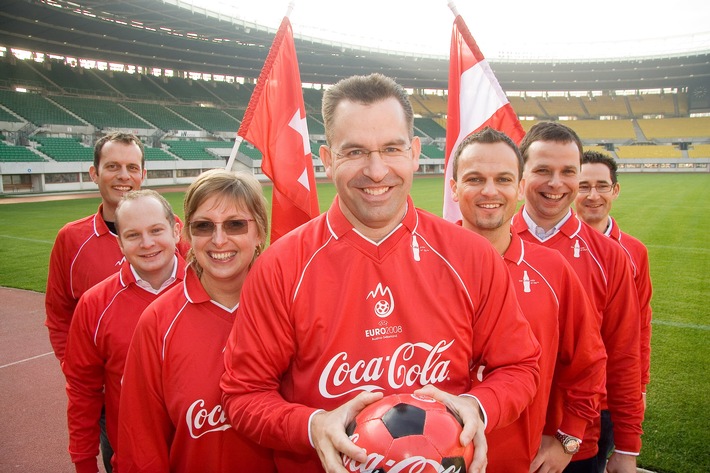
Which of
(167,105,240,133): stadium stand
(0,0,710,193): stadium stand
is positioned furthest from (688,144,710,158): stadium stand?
(167,105,240,133): stadium stand

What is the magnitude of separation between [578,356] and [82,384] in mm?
2500

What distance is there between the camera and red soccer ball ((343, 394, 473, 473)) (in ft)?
4.74

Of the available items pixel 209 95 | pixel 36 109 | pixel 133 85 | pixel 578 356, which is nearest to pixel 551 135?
pixel 578 356

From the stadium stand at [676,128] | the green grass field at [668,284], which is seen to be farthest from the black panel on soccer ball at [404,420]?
the stadium stand at [676,128]

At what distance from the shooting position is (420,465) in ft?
4.77

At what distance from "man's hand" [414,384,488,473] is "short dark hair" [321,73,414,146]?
1.02 metres

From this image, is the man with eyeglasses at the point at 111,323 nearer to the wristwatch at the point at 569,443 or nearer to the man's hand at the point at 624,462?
the wristwatch at the point at 569,443

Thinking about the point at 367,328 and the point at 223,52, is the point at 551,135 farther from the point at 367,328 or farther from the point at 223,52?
the point at 223,52

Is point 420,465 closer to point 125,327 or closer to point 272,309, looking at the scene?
point 272,309

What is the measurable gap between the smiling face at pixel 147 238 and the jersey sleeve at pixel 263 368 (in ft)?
3.59

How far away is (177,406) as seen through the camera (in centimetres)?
212

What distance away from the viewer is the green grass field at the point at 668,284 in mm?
4352

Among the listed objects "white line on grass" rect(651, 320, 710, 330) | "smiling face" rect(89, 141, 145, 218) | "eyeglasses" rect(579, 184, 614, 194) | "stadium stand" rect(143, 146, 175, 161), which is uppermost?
"stadium stand" rect(143, 146, 175, 161)

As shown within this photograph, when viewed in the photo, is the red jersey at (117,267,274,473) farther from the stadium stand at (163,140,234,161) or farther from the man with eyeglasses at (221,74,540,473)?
the stadium stand at (163,140,234,161)
